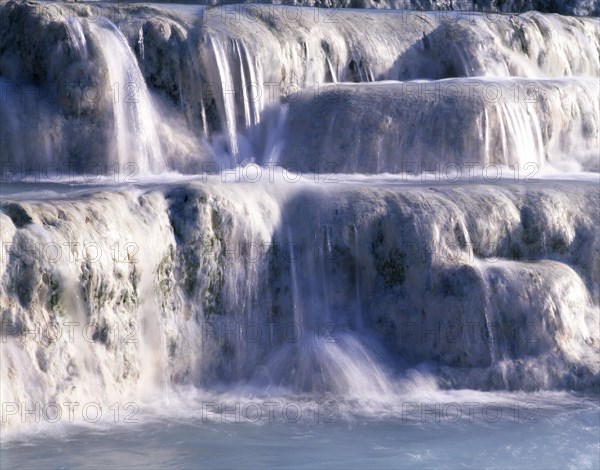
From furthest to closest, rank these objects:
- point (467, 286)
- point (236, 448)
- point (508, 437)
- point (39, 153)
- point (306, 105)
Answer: point (306, 105) → point (39, 153) → point (467, 286) → point (508, 437) → point (236, 448)

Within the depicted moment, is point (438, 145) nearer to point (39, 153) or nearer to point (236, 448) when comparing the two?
point (39, 153)

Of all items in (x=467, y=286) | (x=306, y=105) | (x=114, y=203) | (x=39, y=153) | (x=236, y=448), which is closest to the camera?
(x=236, y=448)

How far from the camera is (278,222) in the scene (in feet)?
30.1

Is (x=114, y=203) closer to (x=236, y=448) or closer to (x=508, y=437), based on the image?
(x=236, y=448)

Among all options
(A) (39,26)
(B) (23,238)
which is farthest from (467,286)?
(A) (39,26)

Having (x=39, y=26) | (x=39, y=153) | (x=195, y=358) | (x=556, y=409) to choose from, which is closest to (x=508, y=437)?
(x=556, y=409)

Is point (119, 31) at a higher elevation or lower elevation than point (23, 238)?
higher

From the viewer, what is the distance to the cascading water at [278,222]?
799 centimetres

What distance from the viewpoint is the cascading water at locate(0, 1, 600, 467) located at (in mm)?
7988

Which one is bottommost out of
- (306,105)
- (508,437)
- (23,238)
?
(508,437)

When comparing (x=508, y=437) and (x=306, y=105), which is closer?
(x=508, y=437)

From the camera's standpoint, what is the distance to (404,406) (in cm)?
840

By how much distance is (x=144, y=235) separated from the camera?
27.5 feet

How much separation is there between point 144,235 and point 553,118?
5.73 metres
